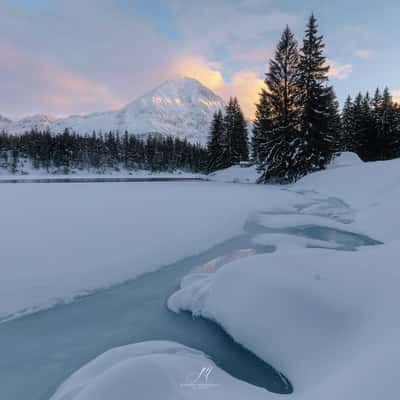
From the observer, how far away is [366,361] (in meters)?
2.01

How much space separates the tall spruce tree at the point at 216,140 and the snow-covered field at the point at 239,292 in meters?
37.1

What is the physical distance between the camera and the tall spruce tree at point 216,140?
145 feet

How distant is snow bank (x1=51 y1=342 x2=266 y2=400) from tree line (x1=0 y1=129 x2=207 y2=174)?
209 feet

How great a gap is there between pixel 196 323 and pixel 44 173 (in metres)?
77.2

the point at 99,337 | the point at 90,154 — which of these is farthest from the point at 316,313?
the point at 90,154

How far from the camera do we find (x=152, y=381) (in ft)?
6.86

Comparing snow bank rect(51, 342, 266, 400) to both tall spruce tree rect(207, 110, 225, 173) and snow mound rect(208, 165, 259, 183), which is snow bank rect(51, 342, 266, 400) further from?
tall spruce tree rect(207, 110, 225, 173)

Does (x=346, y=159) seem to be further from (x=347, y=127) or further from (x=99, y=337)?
(x=99, y=337)

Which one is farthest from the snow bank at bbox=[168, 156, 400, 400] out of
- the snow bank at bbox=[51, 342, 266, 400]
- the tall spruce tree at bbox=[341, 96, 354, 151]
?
the tall spruce tree at bbox=[341, 96, 354, 151]

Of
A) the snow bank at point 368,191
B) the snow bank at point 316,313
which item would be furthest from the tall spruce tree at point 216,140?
the snow bank at point 316,313

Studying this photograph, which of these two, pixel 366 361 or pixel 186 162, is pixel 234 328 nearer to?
pixel 366 361

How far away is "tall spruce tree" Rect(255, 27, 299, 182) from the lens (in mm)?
22922

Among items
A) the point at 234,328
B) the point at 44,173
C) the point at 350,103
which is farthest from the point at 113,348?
the point at 44,173

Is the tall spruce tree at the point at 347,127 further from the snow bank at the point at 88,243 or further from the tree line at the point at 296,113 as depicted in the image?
the snow bank at the point at 88,243
